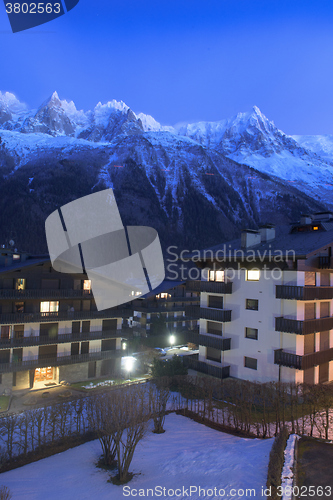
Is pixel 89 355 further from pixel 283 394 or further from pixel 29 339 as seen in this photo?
pixel 283 394

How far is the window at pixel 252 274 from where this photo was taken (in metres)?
27.8

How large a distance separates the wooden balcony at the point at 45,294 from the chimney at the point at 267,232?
18.7 meters

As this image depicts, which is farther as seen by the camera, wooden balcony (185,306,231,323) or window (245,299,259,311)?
wooden balcony (185,306,231,323)

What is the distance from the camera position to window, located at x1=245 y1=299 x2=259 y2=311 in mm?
27594

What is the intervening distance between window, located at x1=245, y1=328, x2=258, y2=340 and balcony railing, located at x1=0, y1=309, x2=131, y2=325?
560 inches

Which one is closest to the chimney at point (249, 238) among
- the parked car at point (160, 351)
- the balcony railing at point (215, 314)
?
the balcony railing at point (215, 314)

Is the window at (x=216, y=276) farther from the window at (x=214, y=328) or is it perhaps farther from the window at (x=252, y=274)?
the window at (x=214, y=328)

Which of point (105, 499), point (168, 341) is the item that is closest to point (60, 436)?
point (105, 499)

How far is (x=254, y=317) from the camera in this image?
2750cm

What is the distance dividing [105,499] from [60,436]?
24.3 feet

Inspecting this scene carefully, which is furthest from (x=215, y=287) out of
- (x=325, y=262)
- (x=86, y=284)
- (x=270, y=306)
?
(x=86, y=284)

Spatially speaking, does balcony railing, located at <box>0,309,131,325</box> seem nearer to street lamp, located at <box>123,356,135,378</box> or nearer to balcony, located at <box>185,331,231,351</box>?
street lamp, located at <box>123,356,135,378</box>

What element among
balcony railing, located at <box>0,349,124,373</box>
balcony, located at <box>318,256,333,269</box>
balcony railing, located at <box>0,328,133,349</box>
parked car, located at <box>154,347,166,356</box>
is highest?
balcony, located at <box>318,256,333,269</box>

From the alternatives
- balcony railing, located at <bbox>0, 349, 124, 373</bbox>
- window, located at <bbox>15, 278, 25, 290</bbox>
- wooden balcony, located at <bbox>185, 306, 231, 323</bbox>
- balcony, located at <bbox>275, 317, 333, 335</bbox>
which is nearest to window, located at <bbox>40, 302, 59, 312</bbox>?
window, located at <bbox>15, 278, 25, 290</bbox>
